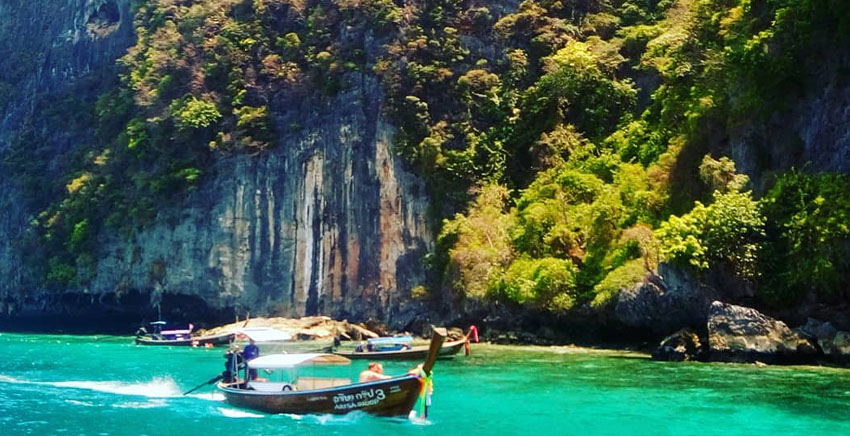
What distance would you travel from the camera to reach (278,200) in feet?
189

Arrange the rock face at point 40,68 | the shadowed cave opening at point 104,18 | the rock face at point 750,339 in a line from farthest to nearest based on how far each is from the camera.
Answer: the shadowed cave opening at point 104,18
the rock face at point 40,68
the rock face at point 750,339

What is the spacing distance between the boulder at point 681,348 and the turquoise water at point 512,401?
105cm

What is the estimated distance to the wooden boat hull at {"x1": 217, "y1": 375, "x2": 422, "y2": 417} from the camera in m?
21.8

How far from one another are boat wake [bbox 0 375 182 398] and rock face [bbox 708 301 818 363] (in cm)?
1811

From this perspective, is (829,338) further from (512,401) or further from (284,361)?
(284,361)

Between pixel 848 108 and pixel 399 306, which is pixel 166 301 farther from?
pixel 848 108

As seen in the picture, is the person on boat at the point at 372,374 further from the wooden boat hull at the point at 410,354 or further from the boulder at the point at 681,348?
the boulder at the point at 681,348

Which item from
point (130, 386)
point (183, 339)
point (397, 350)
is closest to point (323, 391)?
point (130, 386)

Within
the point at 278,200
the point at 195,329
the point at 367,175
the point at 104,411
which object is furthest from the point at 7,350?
the point at 104,411

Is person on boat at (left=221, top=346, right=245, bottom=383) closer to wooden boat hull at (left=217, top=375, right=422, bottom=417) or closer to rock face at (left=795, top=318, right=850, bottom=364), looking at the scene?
wooden boat hull at (left=217, top=375, right=422, bottom=417)

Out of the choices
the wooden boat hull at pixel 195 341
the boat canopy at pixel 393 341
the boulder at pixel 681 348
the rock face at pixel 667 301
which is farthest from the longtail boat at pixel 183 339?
the boulder at pixel 681 348

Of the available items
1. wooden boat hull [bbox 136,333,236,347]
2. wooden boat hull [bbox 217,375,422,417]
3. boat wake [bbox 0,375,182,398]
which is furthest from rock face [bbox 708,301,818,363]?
wooden boat hull [bbox 136,333,236,347]

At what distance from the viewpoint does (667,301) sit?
116 feet

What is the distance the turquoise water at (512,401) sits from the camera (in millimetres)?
20766
